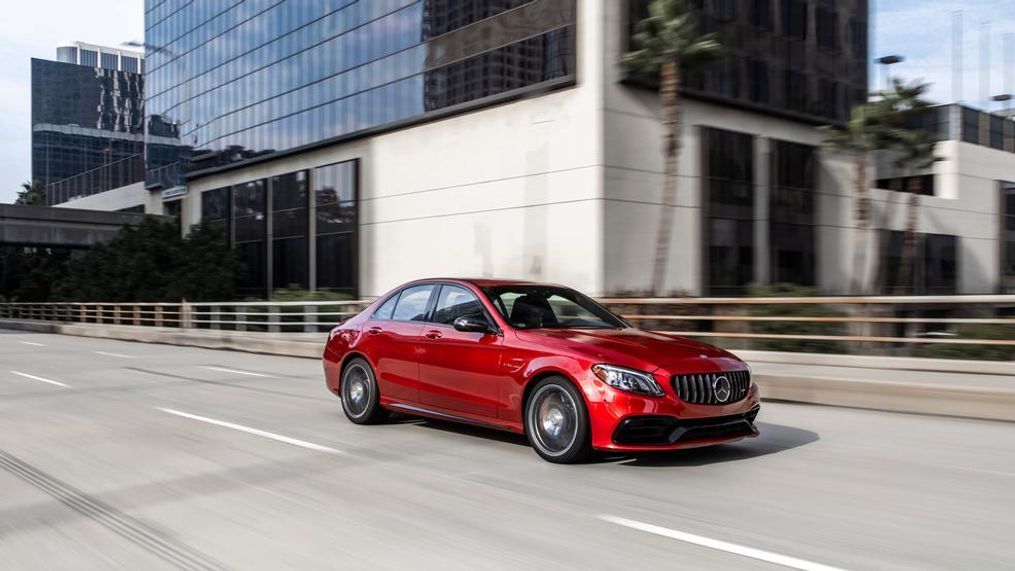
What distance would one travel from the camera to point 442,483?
244 inches

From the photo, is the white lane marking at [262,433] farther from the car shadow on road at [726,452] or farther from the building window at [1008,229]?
the building window at [1008,229]

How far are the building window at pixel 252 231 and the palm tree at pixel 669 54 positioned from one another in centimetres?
2548

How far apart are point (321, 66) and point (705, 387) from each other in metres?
38.4

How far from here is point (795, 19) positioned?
3494cm

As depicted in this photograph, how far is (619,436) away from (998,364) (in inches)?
339

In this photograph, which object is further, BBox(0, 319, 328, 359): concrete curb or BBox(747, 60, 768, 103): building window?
BBox(747, 60, 768, 103): building window

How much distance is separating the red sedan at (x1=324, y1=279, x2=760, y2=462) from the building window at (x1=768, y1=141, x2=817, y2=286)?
90.7 ft

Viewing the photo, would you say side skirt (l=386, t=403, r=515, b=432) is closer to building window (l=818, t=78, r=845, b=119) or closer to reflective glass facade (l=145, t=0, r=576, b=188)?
reflective glass facade (l=145, t=0, r=576, b=188)

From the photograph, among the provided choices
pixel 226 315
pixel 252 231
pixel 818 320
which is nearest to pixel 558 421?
pixel 818 320

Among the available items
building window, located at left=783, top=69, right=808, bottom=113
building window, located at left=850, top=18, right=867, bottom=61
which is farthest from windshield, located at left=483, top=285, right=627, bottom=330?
building window, located at left=850, top=18, right=867, bottom=61

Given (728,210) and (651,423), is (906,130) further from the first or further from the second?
(651,423)

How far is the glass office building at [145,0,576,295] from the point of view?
31.5 meters

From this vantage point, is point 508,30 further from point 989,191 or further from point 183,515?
point 989,191

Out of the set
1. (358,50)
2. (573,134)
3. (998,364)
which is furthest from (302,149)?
(998,364)
